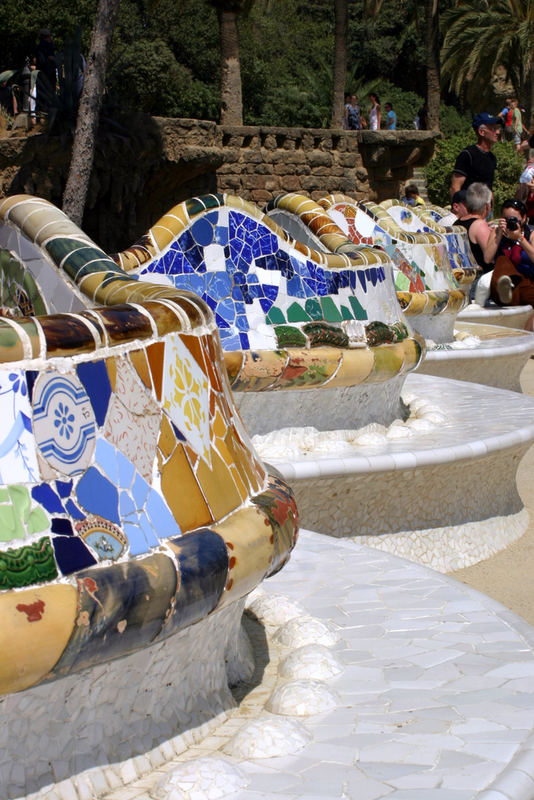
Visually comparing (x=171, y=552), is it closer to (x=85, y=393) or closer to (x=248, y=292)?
(x=85, y=393)

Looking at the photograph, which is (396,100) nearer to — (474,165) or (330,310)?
(474,165)

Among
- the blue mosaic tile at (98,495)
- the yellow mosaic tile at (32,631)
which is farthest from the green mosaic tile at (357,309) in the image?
the yellow mosaic tile at (32,631)

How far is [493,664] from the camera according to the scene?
2.73 m

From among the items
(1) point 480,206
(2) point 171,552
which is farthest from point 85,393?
(1) point 480,206

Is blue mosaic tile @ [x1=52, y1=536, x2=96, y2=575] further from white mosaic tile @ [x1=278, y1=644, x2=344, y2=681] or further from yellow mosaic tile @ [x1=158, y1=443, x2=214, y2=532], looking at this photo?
white mosaic tile @ [x1=278, y1=644, x2=344, y2=681]

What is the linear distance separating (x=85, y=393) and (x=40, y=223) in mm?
1096

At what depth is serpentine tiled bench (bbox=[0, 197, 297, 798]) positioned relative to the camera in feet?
6.34

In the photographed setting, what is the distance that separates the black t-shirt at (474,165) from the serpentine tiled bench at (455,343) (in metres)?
2.23

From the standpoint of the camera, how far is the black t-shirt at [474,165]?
1096cm

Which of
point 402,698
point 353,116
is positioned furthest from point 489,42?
point 402,698

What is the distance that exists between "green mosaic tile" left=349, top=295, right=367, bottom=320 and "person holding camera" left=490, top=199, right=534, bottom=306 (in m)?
5.25

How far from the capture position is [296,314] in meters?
4.91

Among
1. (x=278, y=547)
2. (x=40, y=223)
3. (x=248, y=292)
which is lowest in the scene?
(x=278, y=547)

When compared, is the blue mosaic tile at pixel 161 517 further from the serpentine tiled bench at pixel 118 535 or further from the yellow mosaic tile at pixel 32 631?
the yellow mosaic tile at pixel 32 631
